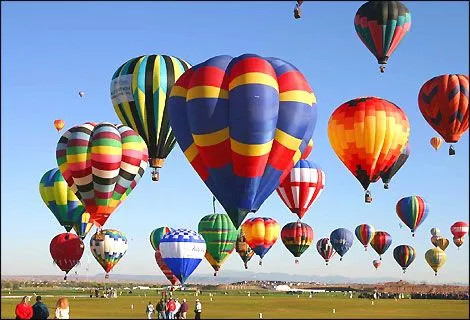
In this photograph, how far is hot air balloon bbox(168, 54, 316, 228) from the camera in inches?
1187

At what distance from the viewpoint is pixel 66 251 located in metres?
60.2

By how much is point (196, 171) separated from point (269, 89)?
5.04m

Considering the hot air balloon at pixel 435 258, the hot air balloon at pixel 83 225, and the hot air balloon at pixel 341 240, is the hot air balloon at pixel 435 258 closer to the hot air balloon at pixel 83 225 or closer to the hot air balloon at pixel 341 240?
the hot air balloon at pixel 341 240

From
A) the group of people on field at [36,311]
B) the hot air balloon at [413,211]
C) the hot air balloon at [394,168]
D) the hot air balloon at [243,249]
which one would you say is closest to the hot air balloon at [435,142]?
the hot air balloon at [413,211]

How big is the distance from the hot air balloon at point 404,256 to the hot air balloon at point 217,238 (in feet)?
83.8

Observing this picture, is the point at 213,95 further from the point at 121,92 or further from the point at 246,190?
the point at 121,92

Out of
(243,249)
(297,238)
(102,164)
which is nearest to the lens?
(102,164)

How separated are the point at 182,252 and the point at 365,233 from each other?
118ft

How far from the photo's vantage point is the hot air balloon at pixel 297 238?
2371 inches

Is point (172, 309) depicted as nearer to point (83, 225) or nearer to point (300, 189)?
point (300, 189)

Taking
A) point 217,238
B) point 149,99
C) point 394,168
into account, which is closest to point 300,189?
point 394,168

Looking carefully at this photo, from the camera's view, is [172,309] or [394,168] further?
[394,168]

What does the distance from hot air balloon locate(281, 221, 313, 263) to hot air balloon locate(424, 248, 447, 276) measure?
82.5 feet

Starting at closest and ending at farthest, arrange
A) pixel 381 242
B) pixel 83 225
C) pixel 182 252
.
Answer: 1. pixel 182 252
2. pixel 83 225
3. pixel 381 242
